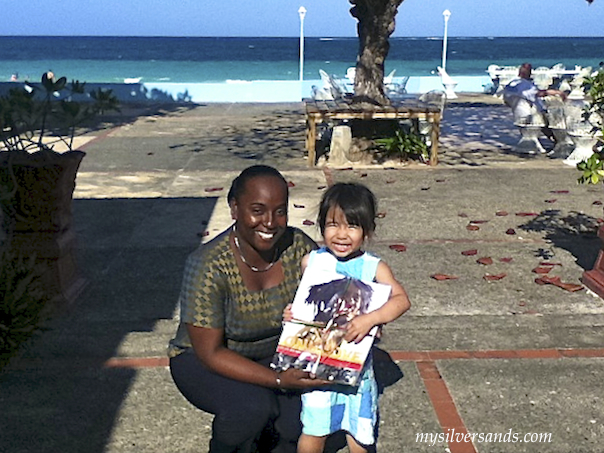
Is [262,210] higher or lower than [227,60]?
higher

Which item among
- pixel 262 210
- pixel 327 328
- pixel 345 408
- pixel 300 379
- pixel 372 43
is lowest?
pixel 345 408

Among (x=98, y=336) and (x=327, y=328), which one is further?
(x=98, y=336)

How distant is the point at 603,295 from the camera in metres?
5.52

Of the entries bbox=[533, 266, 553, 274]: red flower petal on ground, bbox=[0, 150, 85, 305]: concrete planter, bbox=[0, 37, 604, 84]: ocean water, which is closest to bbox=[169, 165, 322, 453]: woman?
bbox=[0, 150, 85, 305]: concrete planter

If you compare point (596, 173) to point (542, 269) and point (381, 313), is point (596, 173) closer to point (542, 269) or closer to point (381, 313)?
point (542, 269)

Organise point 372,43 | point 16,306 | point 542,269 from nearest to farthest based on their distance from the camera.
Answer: point 16,306 < point 542,269 < point 372,43

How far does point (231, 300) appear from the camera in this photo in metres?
2.96

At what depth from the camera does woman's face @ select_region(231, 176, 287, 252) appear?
2.90 metres

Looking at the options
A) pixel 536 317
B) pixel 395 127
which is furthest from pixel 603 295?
pixel 395 127

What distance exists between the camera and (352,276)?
302 centimetres

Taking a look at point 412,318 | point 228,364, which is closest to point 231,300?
point 228,364

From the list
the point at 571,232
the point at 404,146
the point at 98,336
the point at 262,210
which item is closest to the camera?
the point at 262,210

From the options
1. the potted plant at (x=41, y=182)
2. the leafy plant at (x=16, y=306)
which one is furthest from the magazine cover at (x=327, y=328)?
the potted plant at (x=41, y=182)

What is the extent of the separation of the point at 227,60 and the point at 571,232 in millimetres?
87427
